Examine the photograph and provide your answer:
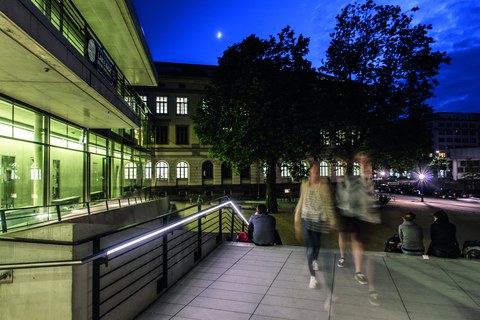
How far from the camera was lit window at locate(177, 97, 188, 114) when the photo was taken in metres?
44.4

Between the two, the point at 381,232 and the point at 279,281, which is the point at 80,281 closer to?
the point at 279,281

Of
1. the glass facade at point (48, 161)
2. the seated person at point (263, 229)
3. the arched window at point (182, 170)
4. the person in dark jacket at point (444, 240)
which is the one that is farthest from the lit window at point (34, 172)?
the arched window at point (182, 170)

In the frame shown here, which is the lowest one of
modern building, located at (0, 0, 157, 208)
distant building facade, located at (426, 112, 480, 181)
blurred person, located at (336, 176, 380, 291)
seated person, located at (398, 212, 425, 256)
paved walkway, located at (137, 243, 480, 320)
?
paved walkway, located at (137, 243, 480, 320)

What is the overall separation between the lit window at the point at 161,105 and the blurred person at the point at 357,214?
1608 inches

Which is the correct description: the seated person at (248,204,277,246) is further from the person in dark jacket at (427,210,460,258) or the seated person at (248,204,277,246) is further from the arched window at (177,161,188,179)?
the arched window at (177,161,188,179)

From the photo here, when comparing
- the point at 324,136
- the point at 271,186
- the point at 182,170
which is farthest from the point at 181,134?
the point at 324,136

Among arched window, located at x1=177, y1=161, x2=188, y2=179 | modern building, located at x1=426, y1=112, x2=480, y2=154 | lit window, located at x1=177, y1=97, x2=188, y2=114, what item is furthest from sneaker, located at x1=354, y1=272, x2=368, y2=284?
modern building, located at x1=426, y1=112, x2=480, y2=154

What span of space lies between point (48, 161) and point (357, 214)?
12971 mm

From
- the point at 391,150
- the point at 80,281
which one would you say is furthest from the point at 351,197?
the point at 391,150

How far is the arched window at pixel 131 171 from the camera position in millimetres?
25550

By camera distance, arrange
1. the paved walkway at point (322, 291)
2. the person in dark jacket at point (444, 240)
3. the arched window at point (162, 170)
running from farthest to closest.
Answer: the arched window at point (162, 170) < the person in dark jacket at point (444, 240) < the paved walkway at point (322, 291)

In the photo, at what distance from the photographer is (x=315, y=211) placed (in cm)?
574

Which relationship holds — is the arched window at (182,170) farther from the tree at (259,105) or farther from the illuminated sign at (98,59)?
the illuminated sign at (98,59)

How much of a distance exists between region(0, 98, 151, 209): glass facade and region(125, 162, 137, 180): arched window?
3.90 metres
